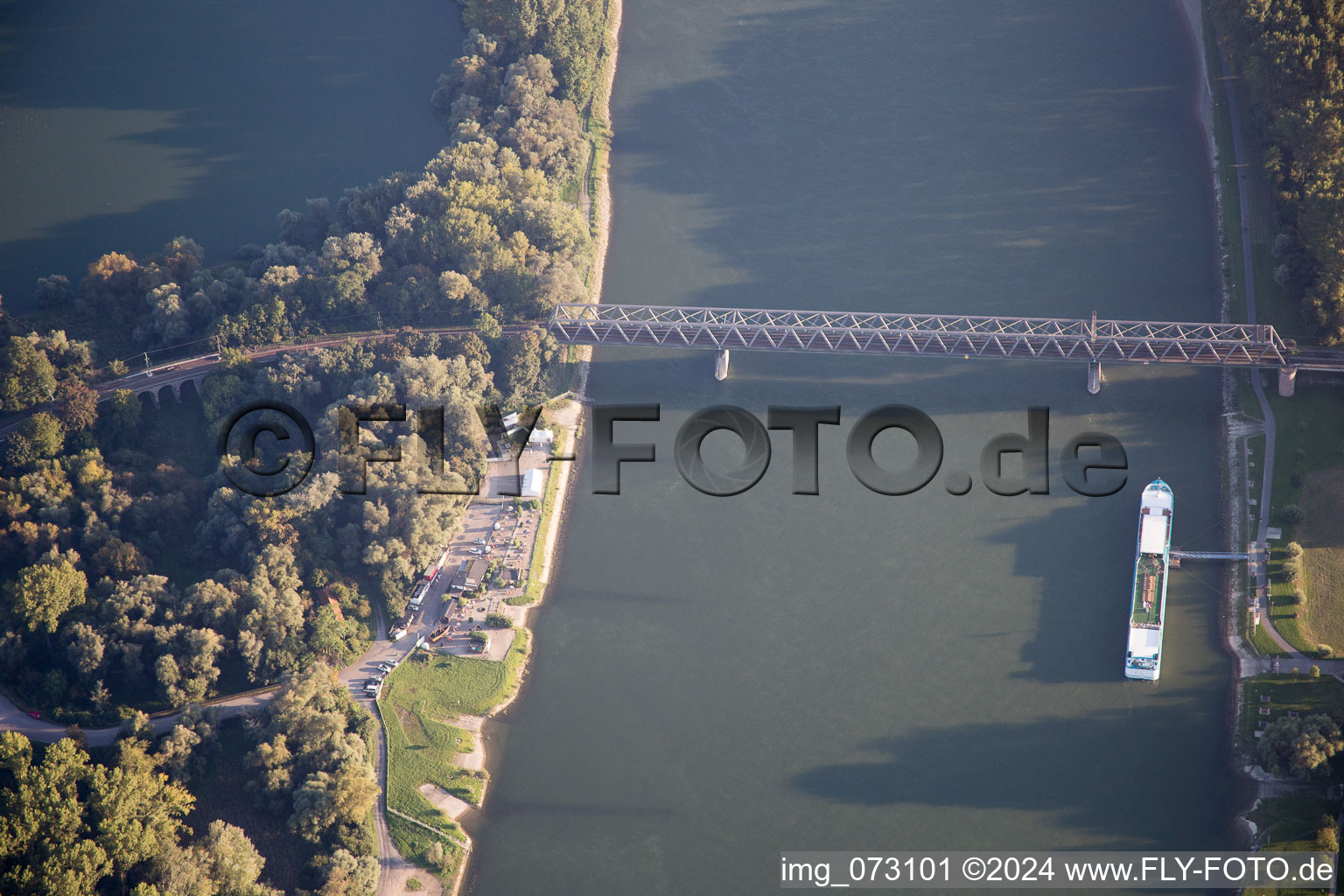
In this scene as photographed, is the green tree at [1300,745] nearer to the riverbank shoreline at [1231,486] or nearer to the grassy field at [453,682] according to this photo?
the riverbank shoreline at [1231,486]

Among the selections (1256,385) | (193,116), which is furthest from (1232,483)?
(193,116)

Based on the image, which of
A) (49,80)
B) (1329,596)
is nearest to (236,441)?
(49,80)

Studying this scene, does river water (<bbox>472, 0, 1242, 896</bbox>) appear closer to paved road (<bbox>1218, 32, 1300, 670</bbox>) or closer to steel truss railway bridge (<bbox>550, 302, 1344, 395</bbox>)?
steel truss railway bridge (<bbox>550, 302, 1344, 395</bbox>)

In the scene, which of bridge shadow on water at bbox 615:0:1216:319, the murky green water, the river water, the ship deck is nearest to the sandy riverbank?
the river water

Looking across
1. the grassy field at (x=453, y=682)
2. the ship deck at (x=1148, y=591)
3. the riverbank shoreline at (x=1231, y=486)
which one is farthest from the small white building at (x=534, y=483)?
the riverbank shoreline at (x=1231, y=486)

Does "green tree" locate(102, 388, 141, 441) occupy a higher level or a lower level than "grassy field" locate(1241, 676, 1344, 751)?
higher

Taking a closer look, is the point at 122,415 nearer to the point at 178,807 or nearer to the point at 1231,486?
the point at 178,807

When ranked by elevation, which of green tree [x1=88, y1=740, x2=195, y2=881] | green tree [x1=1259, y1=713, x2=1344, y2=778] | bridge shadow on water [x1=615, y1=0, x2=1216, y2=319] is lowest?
green tree [x1=88, y1=740, x2=195, y2=881]
